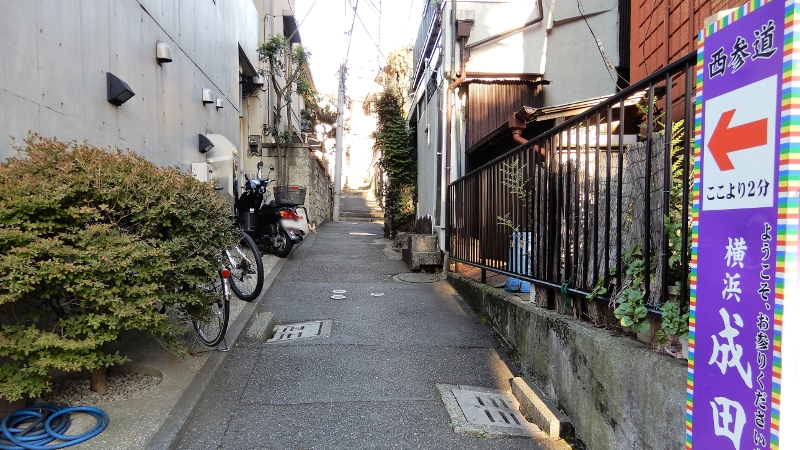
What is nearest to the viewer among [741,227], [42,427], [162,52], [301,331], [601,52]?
[741,227]

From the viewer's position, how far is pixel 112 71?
479 centimetres

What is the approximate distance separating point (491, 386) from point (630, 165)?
202 centimetres

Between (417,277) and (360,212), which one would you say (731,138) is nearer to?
(417,277)

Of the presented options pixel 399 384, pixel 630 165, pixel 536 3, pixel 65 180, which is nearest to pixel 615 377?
pixel 630 165

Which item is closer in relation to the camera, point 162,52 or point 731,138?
point 731,138

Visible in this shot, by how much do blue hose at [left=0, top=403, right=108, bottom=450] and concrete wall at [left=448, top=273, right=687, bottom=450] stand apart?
275 cm

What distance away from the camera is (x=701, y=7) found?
4680 millimetres

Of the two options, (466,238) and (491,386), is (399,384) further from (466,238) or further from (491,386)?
(466,238)

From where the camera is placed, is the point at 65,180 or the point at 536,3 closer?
the point at 65,180

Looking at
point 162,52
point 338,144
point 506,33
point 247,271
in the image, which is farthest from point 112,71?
point 338,144

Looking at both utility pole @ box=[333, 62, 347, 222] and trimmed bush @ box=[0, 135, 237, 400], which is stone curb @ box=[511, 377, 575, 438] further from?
utility pole @ box=[333, 62, 347, 222]

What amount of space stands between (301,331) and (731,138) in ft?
14.2

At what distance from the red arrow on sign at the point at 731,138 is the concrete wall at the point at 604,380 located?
3.09 feet

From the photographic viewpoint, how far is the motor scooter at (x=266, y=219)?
27.5 feet
